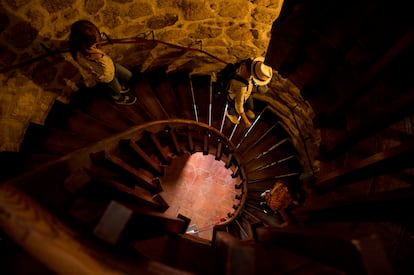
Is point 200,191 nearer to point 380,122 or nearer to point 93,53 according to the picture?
point 93,53

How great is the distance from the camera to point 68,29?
129 inches

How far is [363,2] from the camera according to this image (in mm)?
1949

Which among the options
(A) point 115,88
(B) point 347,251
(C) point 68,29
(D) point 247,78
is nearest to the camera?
(B) point 347,251

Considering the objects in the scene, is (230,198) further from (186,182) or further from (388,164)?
(388,164)

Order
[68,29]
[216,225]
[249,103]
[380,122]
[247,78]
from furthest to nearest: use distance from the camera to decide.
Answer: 1. [249,103]
2. [247,78]
3. [68,29]
4. [216,225]
5. [380,122]

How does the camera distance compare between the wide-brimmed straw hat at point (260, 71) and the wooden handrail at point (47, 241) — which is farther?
the wide-brimmed straw hat at point (260, 71)

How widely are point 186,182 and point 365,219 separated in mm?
6029

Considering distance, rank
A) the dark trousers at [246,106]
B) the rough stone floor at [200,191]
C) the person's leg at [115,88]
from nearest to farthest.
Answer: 1. the person's leg at [115,88]
2. the dark trousers at [246,106]
3. the rough stone floor at [200,191]

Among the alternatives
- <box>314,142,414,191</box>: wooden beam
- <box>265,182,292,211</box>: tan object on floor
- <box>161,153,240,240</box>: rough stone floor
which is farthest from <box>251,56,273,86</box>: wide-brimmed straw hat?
<box>161,153,240,240</box>: rough stone floor

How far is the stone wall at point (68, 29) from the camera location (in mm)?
2938

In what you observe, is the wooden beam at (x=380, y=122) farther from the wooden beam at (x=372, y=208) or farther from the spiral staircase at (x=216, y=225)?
the wooden beam at (x=372, y=208)

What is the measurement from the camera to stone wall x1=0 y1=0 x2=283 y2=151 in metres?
2.94

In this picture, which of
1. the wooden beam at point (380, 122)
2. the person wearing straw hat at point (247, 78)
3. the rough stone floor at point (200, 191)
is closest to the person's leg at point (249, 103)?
the person wearing straw hat at point (247, 78)

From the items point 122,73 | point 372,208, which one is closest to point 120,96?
point 122,73
